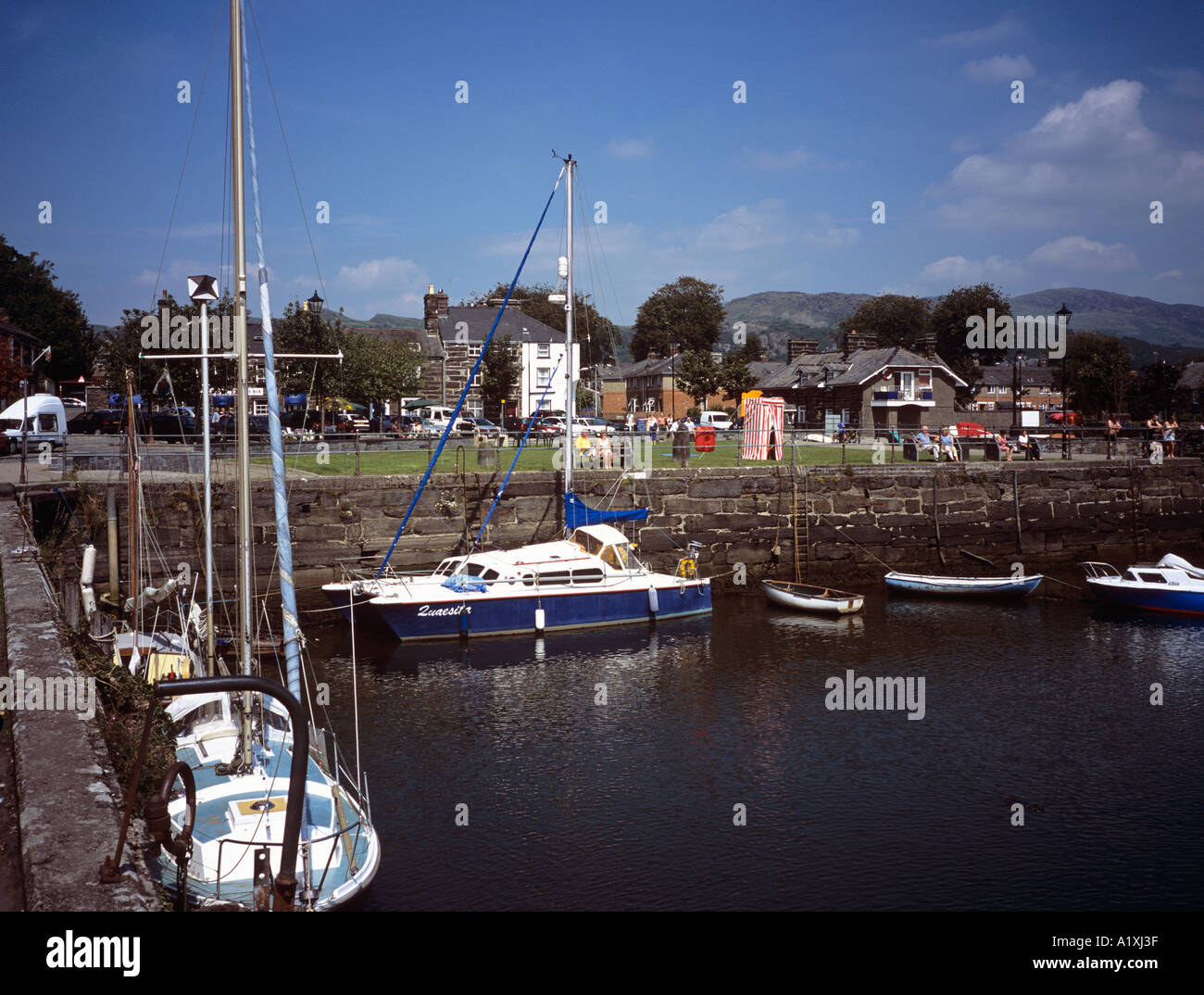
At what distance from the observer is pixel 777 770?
16.8 metres

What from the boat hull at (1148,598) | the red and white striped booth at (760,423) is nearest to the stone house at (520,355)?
the red and white striped booth at (760,423)

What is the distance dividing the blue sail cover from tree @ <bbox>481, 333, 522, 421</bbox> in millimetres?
44904

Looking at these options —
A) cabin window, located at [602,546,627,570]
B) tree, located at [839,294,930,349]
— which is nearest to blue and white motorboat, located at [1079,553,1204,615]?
cabin window, located at [602,546,627,570]

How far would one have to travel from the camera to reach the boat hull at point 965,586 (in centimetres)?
3098

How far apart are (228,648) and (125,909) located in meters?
17.9

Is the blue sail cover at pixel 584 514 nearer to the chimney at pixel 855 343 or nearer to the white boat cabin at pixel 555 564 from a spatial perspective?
the white boat cabin at pixel 555 564

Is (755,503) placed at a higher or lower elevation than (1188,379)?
lower

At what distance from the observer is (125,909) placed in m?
4.97

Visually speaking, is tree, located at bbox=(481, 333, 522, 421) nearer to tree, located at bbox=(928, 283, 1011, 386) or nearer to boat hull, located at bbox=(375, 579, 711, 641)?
boat hull, located at bbox=(375, 579, 711, 641)


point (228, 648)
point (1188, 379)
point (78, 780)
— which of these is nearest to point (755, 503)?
point (228, 648)

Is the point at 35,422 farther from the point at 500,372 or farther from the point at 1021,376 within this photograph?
the point at 1021,376

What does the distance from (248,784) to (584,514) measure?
18.7m

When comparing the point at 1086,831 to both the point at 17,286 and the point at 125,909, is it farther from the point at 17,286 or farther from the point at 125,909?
the point at 17,286

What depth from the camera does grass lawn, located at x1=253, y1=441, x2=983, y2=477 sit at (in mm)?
32969
